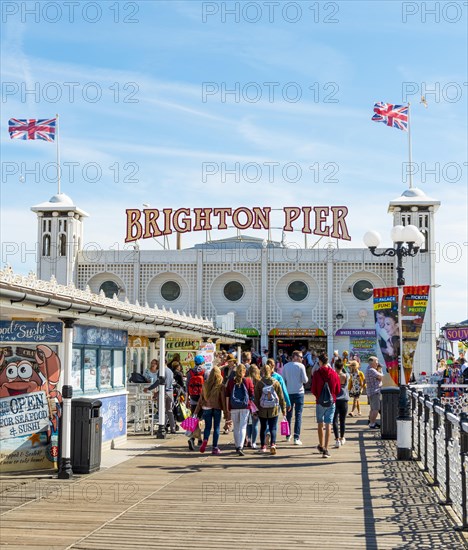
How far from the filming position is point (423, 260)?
132 ft

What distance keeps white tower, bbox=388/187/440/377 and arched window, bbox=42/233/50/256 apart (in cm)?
1877

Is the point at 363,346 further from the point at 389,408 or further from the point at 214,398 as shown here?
the point at 214,398

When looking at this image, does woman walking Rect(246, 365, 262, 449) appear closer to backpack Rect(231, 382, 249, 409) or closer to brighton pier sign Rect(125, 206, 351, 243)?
backpack Rect(231, 382, 249, 409)

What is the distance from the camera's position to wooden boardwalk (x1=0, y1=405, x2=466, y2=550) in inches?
293

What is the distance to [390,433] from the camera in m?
15.5

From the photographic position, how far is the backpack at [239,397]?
13188 mm

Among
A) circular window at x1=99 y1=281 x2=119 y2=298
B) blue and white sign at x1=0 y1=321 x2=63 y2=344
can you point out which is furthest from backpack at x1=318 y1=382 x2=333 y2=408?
circular window at x1=99 y1=281 x2=119 y2=298

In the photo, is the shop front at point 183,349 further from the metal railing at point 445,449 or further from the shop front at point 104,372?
the metal railing at point 445,449

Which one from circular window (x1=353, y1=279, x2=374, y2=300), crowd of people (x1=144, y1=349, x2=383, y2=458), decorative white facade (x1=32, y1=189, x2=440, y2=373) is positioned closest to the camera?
crowd of people (x1=144, y1=349, x2=383, y2=458)

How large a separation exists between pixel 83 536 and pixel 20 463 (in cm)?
426

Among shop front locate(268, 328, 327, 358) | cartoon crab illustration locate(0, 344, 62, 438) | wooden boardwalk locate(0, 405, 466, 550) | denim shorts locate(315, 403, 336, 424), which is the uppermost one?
shop front locate(268, 328, 327, 358)

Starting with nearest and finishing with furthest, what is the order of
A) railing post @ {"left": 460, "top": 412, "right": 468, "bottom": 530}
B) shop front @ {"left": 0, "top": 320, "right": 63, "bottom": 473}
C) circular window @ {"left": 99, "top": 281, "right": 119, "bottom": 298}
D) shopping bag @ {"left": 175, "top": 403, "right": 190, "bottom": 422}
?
railing post @ {"left": 460, "top": 412, "right": 468, "bottom": 530}
shop front @ {"left": 0, "top": 320, "right": 63, "bottom": 473}
shopping bag @ {"left": 175, "top": 403, "right": 190, "bottom": 422}
circular window @ {"left": 99, "top": 281, "right": 119, "bottom": 298}

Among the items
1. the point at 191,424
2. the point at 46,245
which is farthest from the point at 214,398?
the point at 46,245

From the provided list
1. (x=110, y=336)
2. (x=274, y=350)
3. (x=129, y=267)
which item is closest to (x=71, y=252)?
(x=129, y=267)
